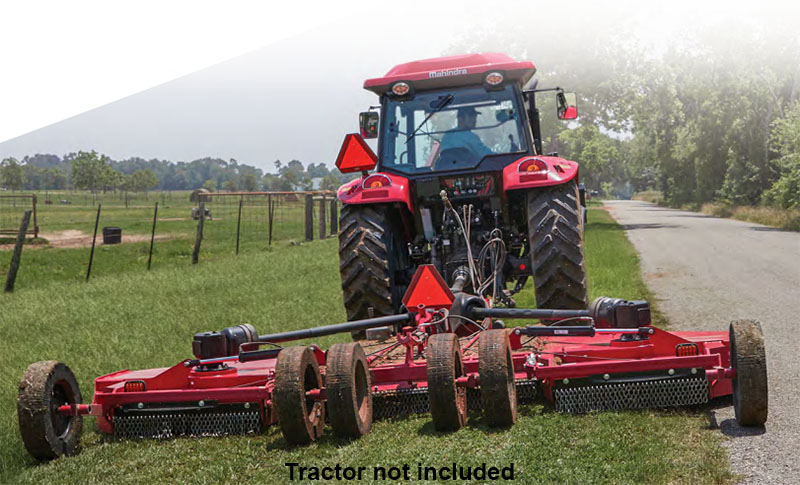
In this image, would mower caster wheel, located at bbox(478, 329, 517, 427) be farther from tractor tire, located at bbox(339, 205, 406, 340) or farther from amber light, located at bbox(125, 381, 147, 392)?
tractor tire, located at bbox(339, 205, 406, 340)

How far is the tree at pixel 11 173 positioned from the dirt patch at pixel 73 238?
61954mm

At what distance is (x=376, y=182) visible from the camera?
818 centimetres

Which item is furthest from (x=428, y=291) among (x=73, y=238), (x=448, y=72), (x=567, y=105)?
(x=73, y=238)

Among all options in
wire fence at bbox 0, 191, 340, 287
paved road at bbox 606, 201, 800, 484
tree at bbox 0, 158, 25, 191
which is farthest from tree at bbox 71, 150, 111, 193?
paved road at bbox 606, 201, 800, 484

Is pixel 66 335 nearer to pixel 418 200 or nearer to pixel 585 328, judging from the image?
pixel 418 200

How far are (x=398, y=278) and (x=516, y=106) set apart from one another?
6.69 feet

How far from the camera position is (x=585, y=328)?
569 centimetres

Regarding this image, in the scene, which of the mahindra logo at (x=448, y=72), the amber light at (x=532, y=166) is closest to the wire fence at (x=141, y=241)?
the mahindra logo at (x=448, y=72)

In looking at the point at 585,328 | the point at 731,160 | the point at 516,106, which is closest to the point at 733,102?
the point at 731,160

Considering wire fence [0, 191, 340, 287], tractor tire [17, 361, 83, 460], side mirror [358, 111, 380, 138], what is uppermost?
side mirror [358, 111, 380, 138]

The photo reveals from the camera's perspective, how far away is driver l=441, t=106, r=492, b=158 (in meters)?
8.69

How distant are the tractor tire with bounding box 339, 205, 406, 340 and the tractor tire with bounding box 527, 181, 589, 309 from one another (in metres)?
1.31

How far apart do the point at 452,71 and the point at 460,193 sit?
1208 mm

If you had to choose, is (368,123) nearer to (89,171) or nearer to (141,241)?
(141,241)
